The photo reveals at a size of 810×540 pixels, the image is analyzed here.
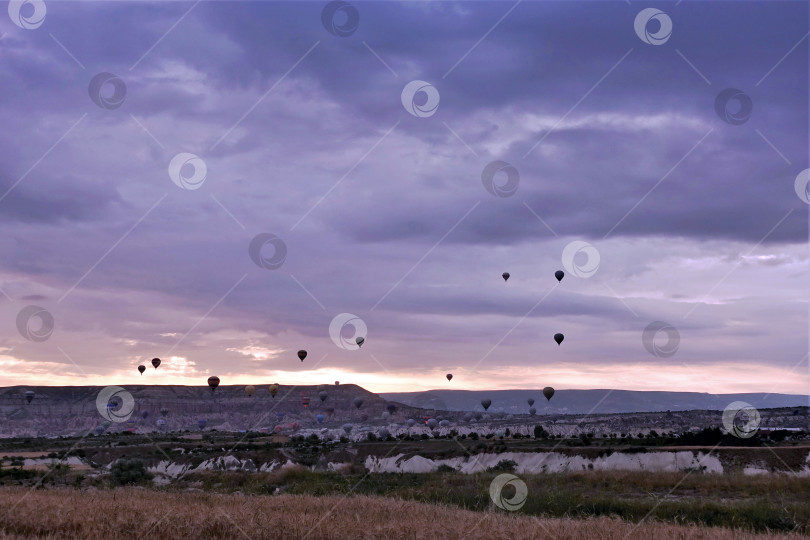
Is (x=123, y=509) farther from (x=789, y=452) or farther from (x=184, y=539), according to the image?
(x=789, y=452)

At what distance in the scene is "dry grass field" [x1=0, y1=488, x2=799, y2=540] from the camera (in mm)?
19375

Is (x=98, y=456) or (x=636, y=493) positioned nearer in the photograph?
(x=636, y=493)

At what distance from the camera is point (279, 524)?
20.6 metres

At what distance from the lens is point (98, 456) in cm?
9175

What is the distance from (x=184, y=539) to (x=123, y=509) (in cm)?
490

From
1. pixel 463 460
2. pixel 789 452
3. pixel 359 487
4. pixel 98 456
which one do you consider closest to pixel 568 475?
pixel 359 487

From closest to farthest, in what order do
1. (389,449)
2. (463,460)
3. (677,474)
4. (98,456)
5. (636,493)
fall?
(636,493)
(677,474)
(463,460)
(389,449)
(98,456)

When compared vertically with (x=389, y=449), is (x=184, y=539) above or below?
below

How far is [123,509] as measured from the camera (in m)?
23.4

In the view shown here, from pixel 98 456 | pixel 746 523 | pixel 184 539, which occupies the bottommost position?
pixel 184 539

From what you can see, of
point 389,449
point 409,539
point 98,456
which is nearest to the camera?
point 409,539

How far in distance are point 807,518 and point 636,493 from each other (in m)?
13.5

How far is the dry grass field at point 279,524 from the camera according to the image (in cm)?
1938

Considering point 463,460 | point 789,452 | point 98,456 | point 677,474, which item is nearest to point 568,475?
point 677,474
